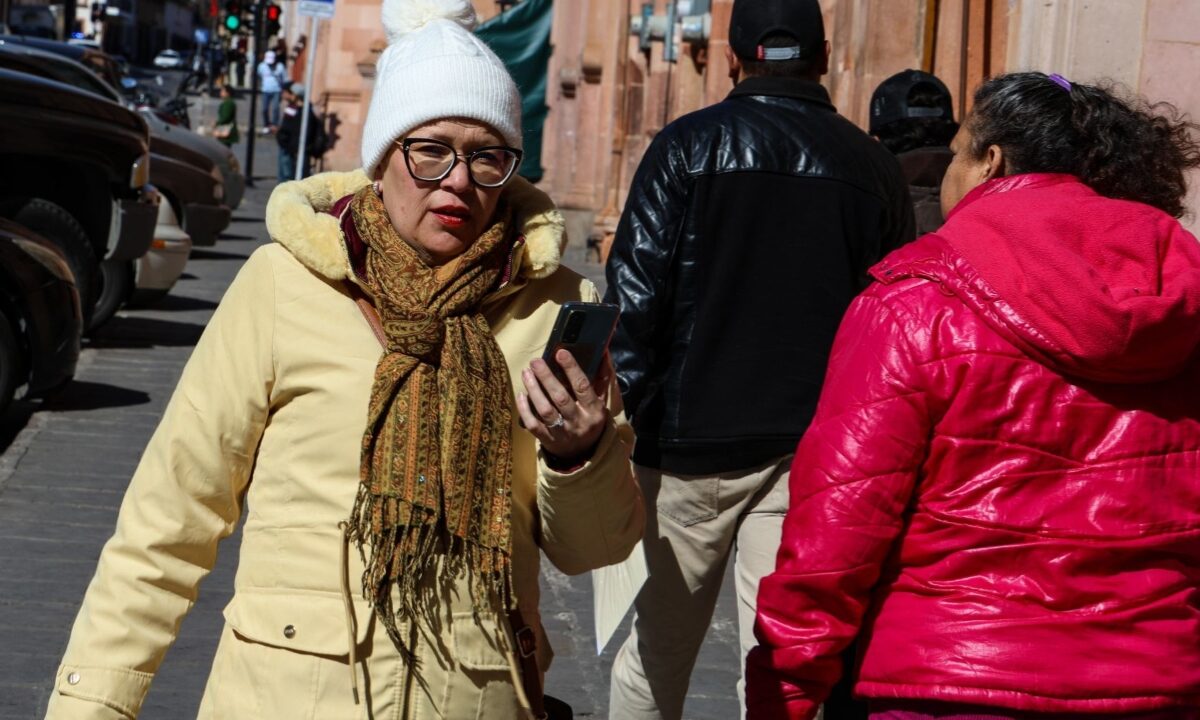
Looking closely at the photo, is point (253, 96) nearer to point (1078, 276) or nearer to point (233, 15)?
point (233, 15)

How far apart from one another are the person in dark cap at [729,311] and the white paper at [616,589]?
0.52m

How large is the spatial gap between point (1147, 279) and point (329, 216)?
1.22 metres

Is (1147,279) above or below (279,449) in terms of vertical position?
above

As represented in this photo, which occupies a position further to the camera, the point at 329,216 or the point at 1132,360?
the point at 329,216

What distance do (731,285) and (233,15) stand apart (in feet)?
118

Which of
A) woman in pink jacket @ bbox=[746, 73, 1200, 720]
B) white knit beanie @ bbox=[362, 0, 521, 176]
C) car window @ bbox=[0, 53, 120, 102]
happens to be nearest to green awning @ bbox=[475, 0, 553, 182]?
car window @ bbox=[0, 53, 120, 102]

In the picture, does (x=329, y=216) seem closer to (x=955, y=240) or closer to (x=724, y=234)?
(x=955, y=240)

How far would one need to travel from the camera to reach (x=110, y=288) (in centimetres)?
1323

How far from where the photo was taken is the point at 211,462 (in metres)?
2.89

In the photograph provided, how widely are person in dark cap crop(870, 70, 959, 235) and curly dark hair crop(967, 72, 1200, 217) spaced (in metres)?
2.18

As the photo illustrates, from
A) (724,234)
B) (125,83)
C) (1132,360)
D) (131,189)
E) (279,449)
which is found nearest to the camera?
(1132,360)

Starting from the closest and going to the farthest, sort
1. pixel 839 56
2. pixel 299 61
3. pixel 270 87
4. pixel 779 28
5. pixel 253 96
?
1. pixel 779 28
2. pixel 839 56
3. pixel 253 96
4. pixel 270 87
5. pixel 299 61

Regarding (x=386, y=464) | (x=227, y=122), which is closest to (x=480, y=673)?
(x=386, y=464)

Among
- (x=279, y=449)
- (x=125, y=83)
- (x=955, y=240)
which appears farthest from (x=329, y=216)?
(x=125, y=83)
